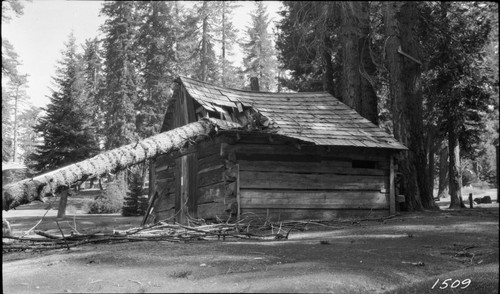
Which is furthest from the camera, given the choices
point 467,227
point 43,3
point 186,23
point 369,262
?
point 467,227

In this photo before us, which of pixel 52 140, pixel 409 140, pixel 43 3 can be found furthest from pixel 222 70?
pixel 52 140

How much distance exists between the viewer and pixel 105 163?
30.0 feet

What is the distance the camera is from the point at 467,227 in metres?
10.5

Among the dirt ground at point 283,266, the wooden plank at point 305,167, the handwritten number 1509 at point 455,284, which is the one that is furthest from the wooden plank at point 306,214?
the handwritten number 1509 at point 455,284

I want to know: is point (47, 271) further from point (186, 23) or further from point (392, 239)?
point (392, 239)

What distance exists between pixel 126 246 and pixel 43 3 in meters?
5.15

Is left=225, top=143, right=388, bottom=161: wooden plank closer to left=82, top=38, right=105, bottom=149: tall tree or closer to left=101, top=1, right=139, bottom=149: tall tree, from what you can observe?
left=101, top=1, right=139, bottom=149: tall tree

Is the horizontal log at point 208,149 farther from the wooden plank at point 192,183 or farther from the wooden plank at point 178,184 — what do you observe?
the wooden plank at point 178,184

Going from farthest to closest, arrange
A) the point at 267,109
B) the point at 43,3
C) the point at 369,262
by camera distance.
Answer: the point at 267,109
the point at 369,262
the point at 43,3

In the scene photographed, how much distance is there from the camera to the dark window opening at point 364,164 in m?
14.9

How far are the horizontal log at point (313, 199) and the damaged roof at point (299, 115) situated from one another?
168cm

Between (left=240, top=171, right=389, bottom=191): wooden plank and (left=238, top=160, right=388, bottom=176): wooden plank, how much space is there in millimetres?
122

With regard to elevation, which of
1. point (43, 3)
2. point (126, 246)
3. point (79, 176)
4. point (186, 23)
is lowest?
point (126, 246)

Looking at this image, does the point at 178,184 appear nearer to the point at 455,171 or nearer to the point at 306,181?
the point at 306,181
